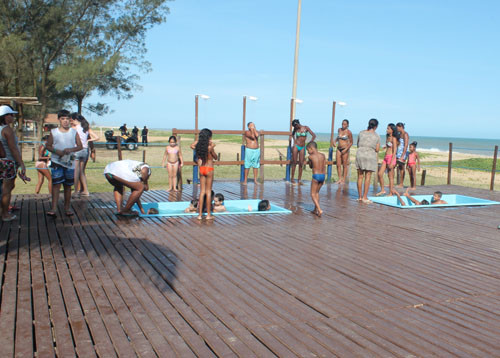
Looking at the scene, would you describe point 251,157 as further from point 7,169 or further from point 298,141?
point 7,169

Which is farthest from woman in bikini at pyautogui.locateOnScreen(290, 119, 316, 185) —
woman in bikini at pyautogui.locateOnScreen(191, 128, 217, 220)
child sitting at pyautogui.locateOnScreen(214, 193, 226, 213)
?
woman in bikini at pyautogui.locateOnScreen(191, 128, 217, 220)

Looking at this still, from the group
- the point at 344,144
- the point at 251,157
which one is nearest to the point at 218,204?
the point at 251,157

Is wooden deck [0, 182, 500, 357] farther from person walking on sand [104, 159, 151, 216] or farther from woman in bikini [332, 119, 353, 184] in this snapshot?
woman in bikini [332, 119, 353, 184]

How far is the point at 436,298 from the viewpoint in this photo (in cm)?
401

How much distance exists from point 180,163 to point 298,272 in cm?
605

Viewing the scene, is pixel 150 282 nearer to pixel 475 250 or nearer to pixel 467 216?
pixel 475 250

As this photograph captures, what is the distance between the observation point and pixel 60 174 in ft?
21.6

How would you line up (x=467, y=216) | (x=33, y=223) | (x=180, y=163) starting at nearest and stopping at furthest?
(x=33, y=223) < (x=467, y=216) < (x=180, y=163)

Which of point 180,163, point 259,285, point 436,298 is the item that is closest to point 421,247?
point 436,298

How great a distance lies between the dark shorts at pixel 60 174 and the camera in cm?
654

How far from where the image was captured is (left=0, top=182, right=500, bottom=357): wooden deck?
10.0 ft

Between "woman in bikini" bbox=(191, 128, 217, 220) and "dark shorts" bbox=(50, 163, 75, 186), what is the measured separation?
1.85 metres

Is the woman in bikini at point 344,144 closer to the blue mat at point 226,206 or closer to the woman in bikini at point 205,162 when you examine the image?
the blue mat at point 226,206

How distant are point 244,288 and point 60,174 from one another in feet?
12.3
